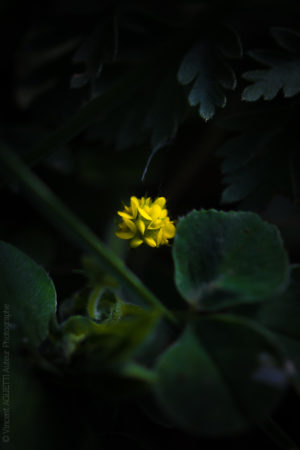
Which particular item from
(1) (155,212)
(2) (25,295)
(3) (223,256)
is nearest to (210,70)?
(1) (155,212)

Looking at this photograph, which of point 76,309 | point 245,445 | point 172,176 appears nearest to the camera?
point 76,309

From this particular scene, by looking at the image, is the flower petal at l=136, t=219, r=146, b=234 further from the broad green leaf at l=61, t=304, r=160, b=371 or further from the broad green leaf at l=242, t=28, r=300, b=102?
the broad green leaf at l=242, t=28, r=300, b=102

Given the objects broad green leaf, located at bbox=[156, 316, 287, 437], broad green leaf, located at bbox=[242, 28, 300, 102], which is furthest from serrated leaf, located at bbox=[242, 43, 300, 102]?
broad green leaf, located at bbox=[156, 316, 287, 437]

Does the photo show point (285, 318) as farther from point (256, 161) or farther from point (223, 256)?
point (256, 161)

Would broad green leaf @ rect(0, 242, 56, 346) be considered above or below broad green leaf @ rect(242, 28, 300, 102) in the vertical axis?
above

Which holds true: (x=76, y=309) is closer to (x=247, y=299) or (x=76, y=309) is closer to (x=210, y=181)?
(x=247, y=299)

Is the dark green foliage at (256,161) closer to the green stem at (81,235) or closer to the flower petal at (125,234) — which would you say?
the flower petal at (125,234)

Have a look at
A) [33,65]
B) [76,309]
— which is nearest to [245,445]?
[76,309]
